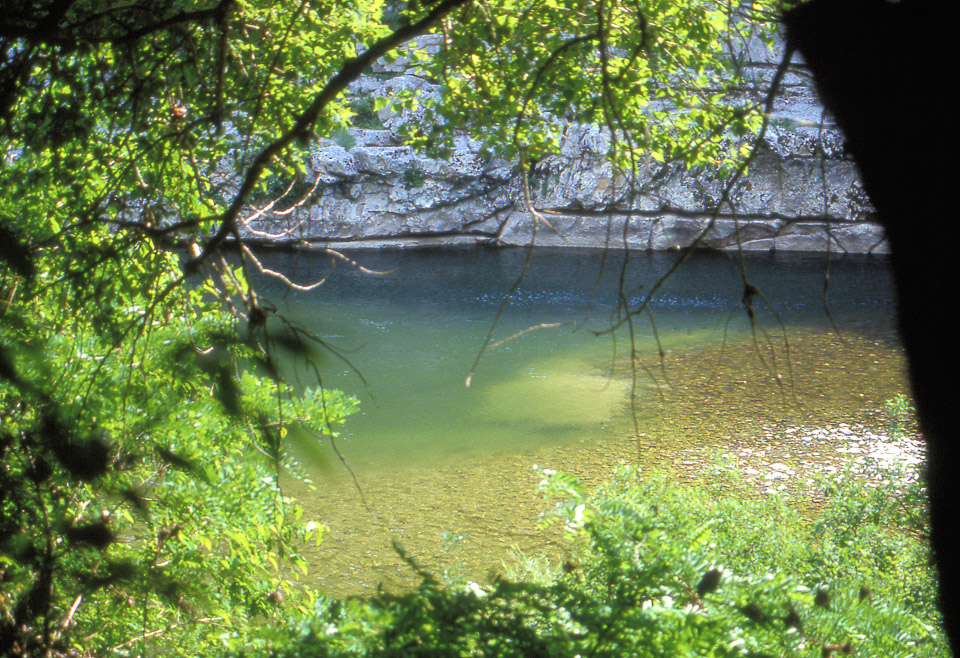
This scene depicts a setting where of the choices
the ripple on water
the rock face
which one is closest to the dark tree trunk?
the ripple on water

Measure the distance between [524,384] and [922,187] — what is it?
7502mm

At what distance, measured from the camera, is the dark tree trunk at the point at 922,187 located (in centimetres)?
111

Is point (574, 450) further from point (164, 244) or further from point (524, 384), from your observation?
point (164, 244)

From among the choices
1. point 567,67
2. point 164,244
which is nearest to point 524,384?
point 567,67

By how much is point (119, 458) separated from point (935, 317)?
181 centimetres

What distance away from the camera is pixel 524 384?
338 inches

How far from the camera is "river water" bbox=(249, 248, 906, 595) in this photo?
5.37 m

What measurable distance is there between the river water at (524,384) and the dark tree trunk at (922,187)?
0.96 metres

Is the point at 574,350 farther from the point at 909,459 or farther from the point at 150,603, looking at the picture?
the point at 150,603

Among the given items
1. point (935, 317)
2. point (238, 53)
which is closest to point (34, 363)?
point (935, 317)

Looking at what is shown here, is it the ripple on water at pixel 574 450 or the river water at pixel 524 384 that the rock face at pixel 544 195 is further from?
the ripple on water at pixel 574 450

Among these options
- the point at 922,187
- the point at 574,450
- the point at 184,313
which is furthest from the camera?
the point at 574,450

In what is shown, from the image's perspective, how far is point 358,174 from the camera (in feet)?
51.2

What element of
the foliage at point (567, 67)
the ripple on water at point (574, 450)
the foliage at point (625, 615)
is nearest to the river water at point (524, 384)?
the ripple on water at point (574, 450)
